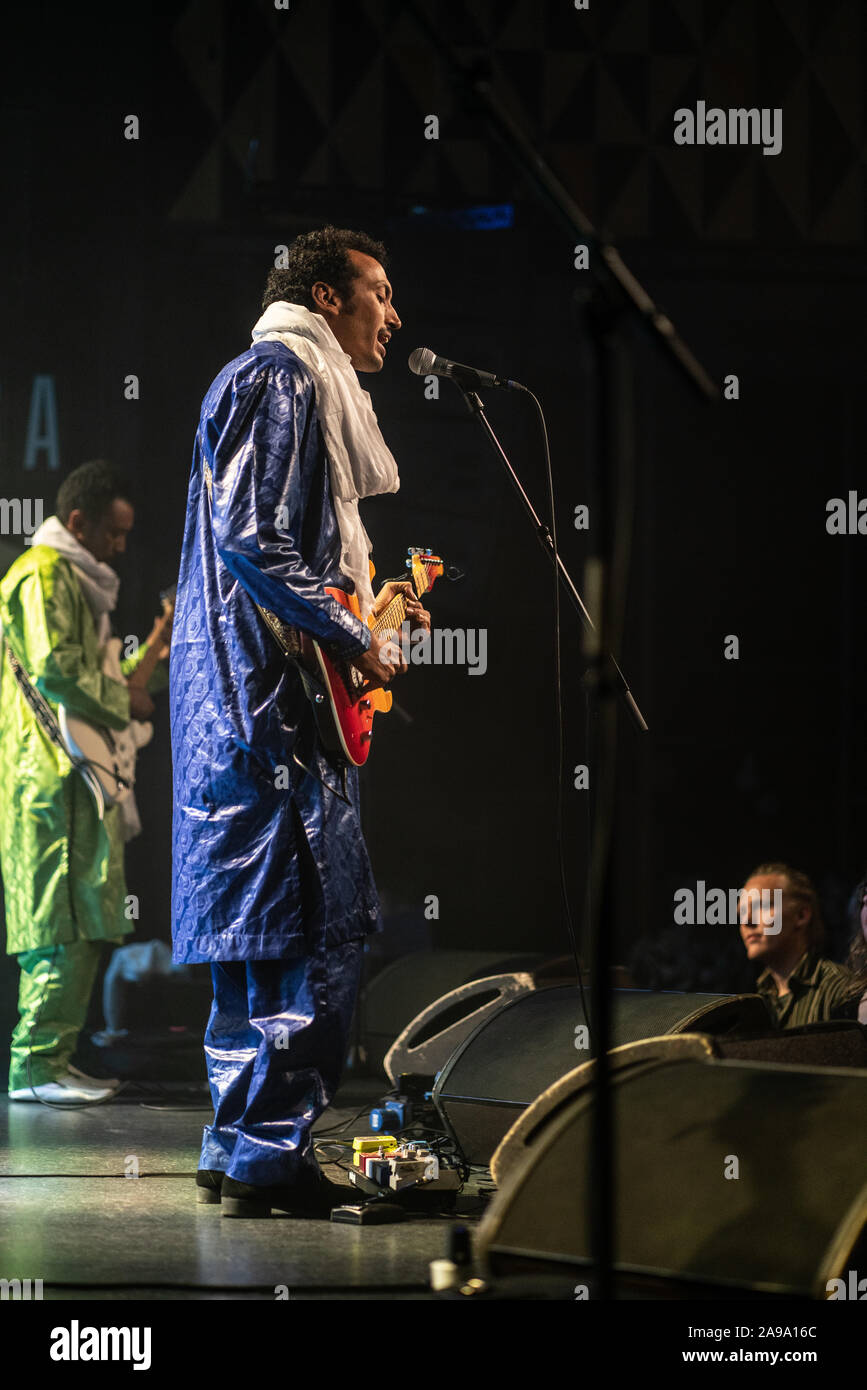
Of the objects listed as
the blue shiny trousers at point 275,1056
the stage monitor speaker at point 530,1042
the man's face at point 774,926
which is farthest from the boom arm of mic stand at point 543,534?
the man's face at point 774,926

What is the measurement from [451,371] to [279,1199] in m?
1.76

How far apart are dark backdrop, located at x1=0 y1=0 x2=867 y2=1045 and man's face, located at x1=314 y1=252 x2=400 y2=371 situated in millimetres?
2327

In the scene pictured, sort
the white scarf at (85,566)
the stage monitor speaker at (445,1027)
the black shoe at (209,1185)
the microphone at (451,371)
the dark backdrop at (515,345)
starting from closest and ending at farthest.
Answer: the black shoe at (209,1185) → the microphone at (451,371) → the stage monitor speaker at (445,1027) → the white scarf at (85,566) → the dark backdrop at (515,345)

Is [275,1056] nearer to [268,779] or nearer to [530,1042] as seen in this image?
[268,779]

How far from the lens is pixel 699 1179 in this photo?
2.33 metres

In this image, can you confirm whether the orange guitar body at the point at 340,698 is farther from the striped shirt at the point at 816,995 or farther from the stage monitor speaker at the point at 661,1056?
the striped shirt at the point at 816,995

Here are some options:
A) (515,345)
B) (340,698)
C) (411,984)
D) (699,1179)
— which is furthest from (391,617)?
(515,345)

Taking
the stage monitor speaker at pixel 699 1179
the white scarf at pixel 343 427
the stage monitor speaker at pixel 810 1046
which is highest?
the white scarf at pixel 343 427

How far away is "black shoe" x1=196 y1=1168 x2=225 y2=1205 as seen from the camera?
10.6 feet

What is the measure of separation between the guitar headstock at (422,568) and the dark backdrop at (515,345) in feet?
7.23

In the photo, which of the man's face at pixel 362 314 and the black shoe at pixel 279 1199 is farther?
the man's face at pixel 362 314

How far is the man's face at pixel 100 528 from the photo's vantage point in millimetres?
5316

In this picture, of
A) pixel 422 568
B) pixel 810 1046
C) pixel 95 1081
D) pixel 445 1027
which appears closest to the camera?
pixel 810 1046
